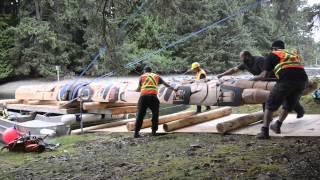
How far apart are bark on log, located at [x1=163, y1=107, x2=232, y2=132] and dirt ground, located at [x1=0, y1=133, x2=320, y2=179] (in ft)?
1.76

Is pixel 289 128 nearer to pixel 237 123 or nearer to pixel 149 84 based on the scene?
pixel 237 123

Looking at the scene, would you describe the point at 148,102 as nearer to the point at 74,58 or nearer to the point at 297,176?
the point at 297,176

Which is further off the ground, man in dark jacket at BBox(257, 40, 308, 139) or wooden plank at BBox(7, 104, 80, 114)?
man in dark jacket at BBox(257, 40, 308, 139)

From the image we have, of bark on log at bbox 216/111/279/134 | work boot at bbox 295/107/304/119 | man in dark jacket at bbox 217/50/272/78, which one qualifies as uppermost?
man in dark jacket at bbox 217/50/272/78

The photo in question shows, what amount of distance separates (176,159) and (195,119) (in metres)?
4.03

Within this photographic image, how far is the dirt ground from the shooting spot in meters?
5.65

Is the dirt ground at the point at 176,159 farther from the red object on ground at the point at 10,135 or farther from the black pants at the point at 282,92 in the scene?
the red object on ground at the point at 10,135

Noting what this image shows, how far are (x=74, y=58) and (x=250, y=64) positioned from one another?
36.4 m

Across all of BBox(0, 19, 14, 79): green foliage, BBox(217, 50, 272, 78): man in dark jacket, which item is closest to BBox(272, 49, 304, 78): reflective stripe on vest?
BBox(217, 50, 272, 78): man in dark jacket

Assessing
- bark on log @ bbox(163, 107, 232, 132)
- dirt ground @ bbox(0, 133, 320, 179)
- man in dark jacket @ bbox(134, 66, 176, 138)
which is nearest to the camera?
dirt ground @ bbox(0, 133, 320, 179)

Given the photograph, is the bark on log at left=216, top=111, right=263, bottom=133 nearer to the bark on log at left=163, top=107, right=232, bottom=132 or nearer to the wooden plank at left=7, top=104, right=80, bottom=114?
the bark on log at left=163, top=107, right=232, bottom=132

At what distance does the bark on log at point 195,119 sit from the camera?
33.1ft

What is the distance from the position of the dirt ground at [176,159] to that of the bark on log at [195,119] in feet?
1.76

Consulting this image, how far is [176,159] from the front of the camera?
6820mm
